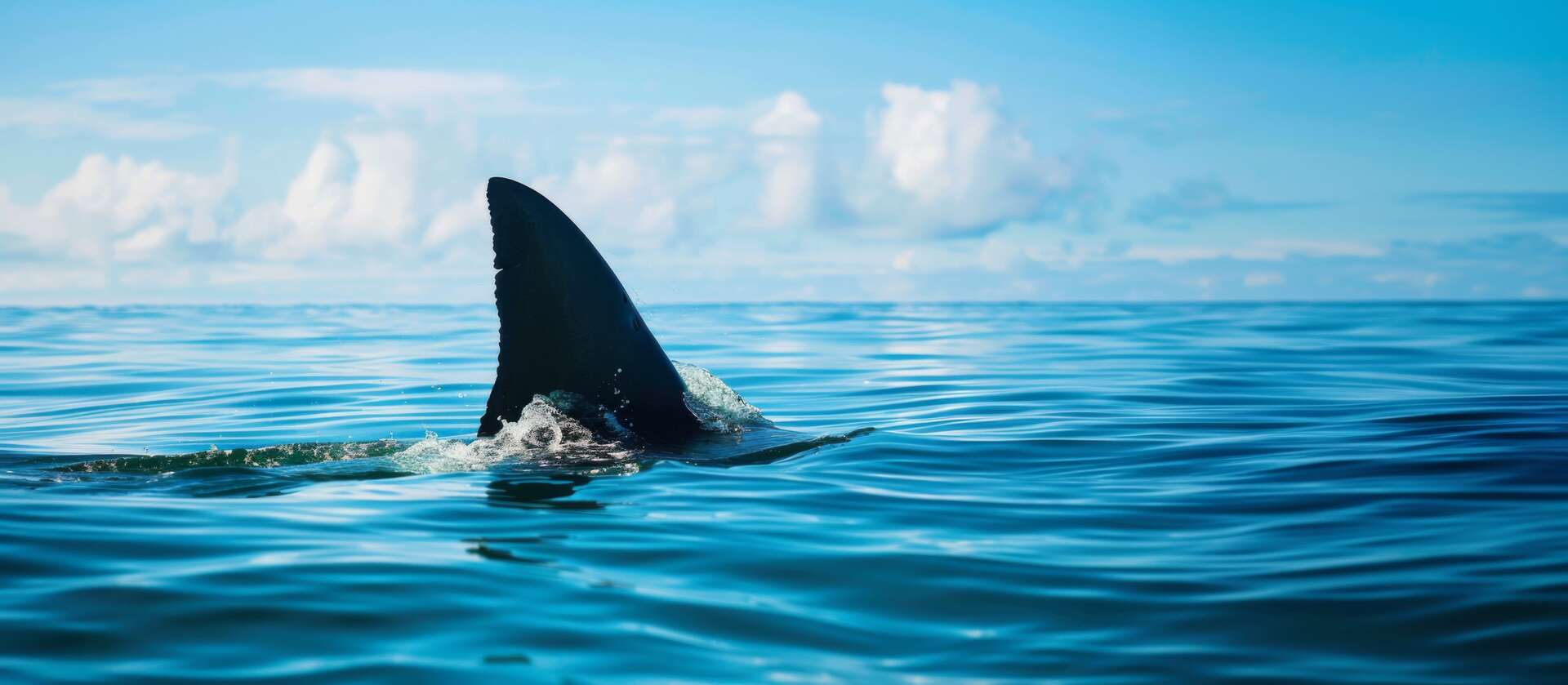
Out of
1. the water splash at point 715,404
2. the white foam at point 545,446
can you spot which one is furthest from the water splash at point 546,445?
the water splash at point 715,404

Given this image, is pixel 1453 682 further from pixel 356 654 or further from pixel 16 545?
pixel 16 545

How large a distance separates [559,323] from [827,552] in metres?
2.85

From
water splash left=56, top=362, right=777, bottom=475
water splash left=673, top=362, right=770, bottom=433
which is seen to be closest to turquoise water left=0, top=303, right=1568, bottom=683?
water splash left=56, top=362, right=777, bottom=475

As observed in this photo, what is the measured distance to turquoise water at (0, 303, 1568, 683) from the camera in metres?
4.49

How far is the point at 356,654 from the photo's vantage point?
4496 mm

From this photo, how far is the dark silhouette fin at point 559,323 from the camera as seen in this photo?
7.89 metres

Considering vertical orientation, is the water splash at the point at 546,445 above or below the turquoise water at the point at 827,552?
above

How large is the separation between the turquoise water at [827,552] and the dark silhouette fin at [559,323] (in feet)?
1.44

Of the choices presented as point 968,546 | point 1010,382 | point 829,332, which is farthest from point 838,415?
point 829,332

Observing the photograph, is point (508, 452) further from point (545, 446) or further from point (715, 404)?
point (715, 404)

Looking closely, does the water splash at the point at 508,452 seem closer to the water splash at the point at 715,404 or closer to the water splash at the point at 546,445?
the water splash at the point at 546,445

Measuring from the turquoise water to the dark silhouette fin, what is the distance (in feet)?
1.44

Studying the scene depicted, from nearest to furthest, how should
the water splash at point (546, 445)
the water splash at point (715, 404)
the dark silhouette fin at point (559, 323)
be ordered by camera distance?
the dark silhouette fin at point (559, 323), the water splash at point (546, 445), the water splash at point (715, 404)

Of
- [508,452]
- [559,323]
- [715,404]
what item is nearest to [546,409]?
[508,452]
